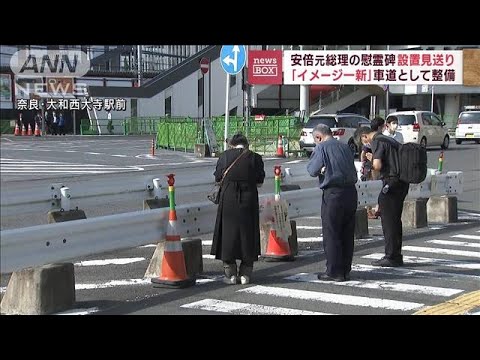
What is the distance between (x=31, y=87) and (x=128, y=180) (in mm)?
4652

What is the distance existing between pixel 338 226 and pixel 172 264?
191 centimetres

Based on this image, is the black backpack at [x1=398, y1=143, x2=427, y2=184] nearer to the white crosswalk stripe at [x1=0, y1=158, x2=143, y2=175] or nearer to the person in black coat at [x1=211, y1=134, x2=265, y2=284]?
the person in black coat at [x1=211, y1=134, x2=265, y2=284]

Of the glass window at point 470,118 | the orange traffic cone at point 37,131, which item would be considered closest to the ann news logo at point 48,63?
the orange traffic cone at point 37,131

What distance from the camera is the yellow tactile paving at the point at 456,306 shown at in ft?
22.8

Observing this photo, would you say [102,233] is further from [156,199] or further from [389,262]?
[389,262]

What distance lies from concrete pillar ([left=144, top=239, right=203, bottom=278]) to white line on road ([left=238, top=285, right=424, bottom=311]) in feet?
2.51

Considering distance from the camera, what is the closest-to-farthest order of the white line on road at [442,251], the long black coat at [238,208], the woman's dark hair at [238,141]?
the long black coat at [238,208], the woman's dark hair at [238,141], the white line on road at [442,251]

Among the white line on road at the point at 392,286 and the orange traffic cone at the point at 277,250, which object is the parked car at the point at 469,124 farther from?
the white line on road at the point at 392,286

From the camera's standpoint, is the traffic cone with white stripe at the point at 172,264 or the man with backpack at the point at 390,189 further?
the man with backpack at the point at 390,189

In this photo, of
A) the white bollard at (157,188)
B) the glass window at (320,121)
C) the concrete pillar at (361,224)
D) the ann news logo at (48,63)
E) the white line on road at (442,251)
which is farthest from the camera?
the glass window at (320,121)

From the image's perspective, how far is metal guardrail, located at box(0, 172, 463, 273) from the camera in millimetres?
6512

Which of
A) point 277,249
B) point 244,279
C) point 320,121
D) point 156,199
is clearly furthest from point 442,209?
point 320,121

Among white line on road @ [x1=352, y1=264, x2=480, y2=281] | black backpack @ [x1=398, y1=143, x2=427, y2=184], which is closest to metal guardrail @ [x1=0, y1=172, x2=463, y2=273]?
white line on road @ [x1=352, y1=264, x2=480, y2=281]

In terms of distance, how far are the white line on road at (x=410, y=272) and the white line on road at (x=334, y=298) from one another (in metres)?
1.44
